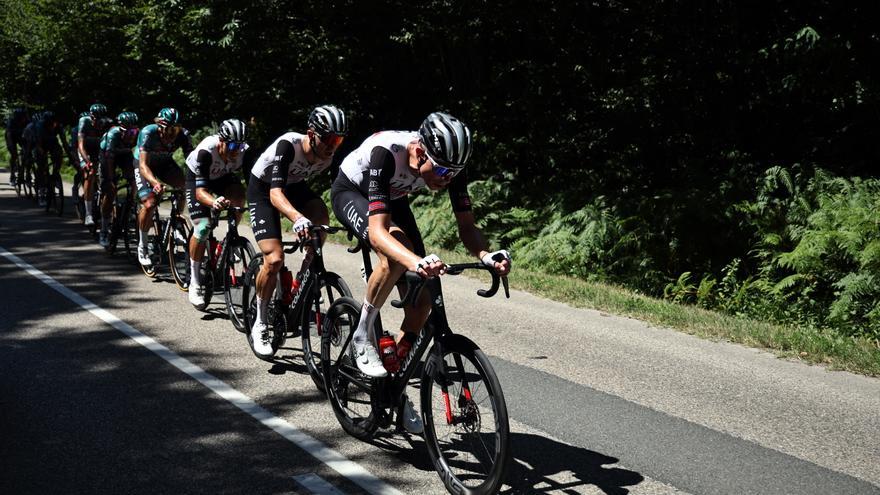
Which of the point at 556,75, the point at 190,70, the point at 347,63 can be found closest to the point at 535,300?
the point at 556,75

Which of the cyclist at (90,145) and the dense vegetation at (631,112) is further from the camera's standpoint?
the cyclist at (90,145)

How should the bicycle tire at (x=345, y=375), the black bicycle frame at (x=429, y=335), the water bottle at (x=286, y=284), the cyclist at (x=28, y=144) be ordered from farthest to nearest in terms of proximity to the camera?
the cyclist at (x=28, y=144)
the water bottle at (x=286, y=284)
the bicycle tire at (x=345, y=375)
the black bicycle frame at (x=429, y=335)

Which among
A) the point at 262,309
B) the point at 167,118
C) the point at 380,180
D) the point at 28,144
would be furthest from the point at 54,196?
the point at 380,180

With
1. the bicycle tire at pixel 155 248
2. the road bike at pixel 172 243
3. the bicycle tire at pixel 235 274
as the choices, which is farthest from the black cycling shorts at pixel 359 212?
the bicycle tire at pixel 155 248

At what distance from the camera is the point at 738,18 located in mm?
13125

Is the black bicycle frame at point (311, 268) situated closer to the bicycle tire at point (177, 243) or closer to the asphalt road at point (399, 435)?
the asphalt road at point (399, 435)

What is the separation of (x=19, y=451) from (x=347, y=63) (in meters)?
15.7

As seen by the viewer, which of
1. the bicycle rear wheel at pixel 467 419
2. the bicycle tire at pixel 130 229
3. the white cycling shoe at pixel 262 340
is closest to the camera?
the bicycle rear wheel at pixel 467 419

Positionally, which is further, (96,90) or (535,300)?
(96,90)

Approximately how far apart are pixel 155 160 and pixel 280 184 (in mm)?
Answer: 5020

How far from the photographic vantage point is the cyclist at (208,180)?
8.48 meters

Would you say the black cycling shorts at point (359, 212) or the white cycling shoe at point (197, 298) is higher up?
the black cycling shorts at point (359, 212)

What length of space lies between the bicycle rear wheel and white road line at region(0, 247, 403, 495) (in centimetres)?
38

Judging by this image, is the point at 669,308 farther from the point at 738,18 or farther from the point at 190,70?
the point at 190,70
